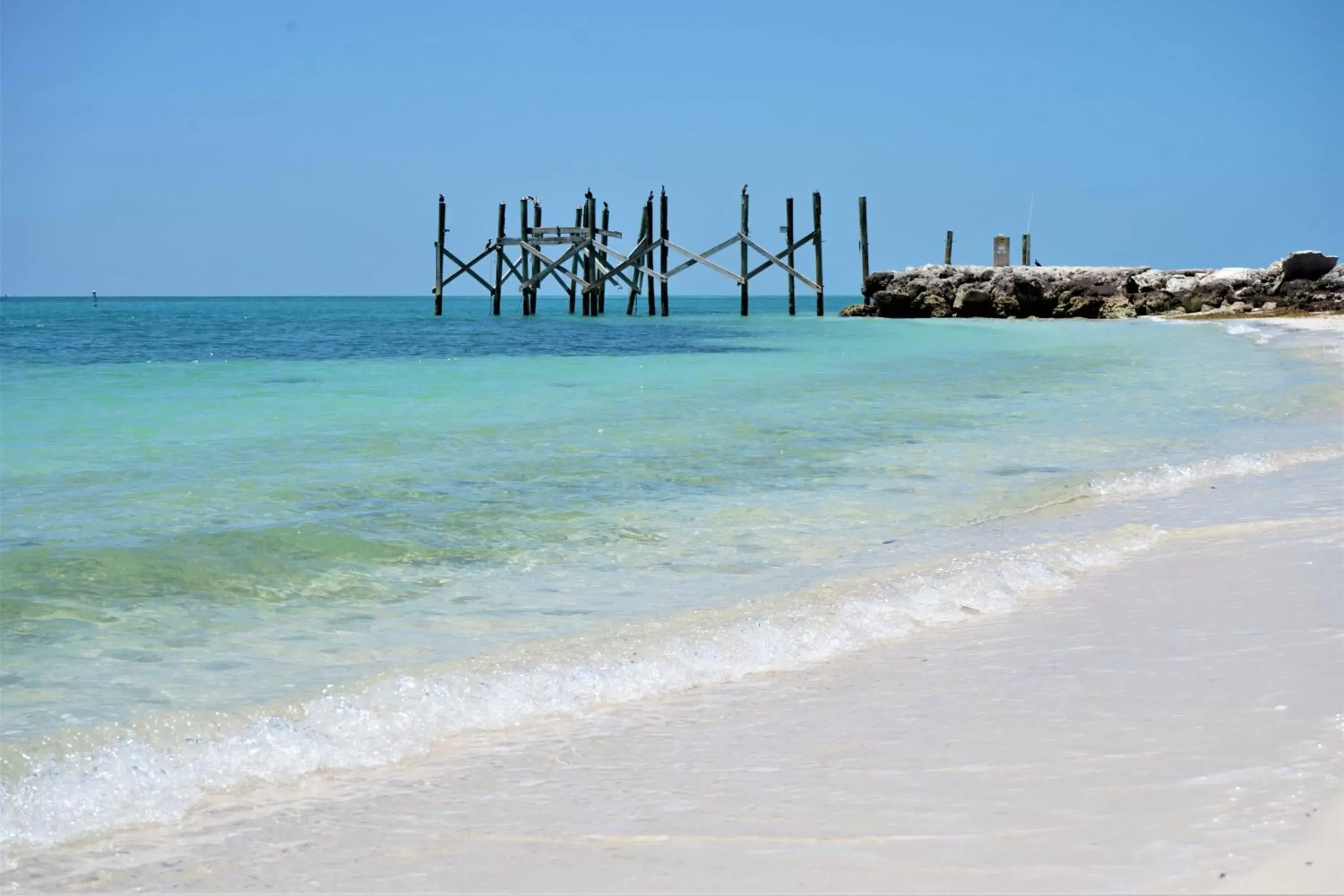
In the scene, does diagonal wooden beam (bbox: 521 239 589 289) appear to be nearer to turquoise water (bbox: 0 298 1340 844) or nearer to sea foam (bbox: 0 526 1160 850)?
turquoise water (bbox: 0 298 1340 844)

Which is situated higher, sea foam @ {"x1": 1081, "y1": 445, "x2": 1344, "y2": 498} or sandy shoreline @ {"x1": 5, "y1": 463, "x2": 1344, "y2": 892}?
sea foam @ {"x1": 1081, "y1": 445, "x2": 1344, "y2": 498}

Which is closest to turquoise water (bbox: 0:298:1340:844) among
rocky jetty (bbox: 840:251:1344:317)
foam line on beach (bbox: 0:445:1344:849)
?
foam line on beach (bbox: 0:445:1344:849)

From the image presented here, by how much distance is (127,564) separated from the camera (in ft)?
13.6

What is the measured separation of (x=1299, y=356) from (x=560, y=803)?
562 inches

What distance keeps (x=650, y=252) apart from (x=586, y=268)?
3.67 meters

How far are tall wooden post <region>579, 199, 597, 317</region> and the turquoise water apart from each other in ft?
74.3

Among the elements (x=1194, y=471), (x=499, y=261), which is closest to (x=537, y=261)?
(x=499, y=261)

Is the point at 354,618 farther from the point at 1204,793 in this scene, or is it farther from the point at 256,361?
the point at 256,361

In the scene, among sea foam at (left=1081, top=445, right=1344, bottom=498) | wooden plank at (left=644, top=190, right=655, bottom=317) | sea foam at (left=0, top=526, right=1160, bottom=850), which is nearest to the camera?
sea foam at (left=0, top=526, right=1160, bottom=850)

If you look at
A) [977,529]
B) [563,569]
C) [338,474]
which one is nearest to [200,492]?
→ [338,474]

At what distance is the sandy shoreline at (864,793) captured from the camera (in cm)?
173

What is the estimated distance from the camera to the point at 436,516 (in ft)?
16.8

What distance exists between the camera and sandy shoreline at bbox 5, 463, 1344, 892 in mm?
1734

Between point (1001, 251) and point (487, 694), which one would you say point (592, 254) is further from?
A: point (487, 694)
